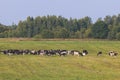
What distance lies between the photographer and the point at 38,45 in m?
73.4

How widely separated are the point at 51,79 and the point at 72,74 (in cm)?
329

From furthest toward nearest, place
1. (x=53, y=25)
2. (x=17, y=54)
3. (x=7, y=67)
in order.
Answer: (x=53, y=25)
(x=17, y=54)
(x=7, y=67)

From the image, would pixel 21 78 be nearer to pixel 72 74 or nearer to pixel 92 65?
pixel 72 74

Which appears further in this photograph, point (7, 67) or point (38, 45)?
point (38, 45)

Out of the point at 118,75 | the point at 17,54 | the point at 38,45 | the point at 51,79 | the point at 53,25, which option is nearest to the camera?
the point at 51,79

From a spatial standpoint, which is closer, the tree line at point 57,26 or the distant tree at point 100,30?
the distant tree at point 100,30

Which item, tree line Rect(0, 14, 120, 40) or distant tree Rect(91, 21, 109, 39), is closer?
distant tree Rect(91, 21, 109, 39)

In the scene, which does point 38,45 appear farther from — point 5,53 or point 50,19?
point 50,19

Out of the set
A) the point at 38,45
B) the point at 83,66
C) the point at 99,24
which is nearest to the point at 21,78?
the point at 83,66

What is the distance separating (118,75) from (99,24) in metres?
90.8

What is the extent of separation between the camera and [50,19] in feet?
499

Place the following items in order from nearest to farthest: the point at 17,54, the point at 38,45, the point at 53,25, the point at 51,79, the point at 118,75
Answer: the point at 51,79, the point at 118,75, the point at 17,54, the point at 38,45, the point at 53,25

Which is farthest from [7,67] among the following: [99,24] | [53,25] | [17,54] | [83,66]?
[53,25]

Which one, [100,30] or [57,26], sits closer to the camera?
[100,30]
